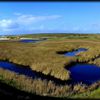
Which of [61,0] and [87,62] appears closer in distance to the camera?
[61,0]

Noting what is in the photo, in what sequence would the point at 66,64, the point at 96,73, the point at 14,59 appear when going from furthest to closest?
the point at 14,59, the point at 66,64, the point at 96,73

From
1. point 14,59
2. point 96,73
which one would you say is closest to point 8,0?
point 96,73

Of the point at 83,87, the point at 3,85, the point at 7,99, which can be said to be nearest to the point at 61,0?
the point at 7,99

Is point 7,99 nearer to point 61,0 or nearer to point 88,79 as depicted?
point 61,0

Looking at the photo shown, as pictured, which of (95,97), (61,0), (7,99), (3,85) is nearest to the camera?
(61,0)

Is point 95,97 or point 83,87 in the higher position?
point 95,97

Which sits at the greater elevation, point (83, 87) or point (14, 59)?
point (83, 87)

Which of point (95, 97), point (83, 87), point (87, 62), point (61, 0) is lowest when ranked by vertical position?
point (87, 62)

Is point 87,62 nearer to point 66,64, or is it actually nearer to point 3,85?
point 66,64

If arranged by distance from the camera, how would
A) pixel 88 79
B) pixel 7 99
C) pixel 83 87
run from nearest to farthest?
pixel 7 99, pixel 83 87, pixel 88 79
